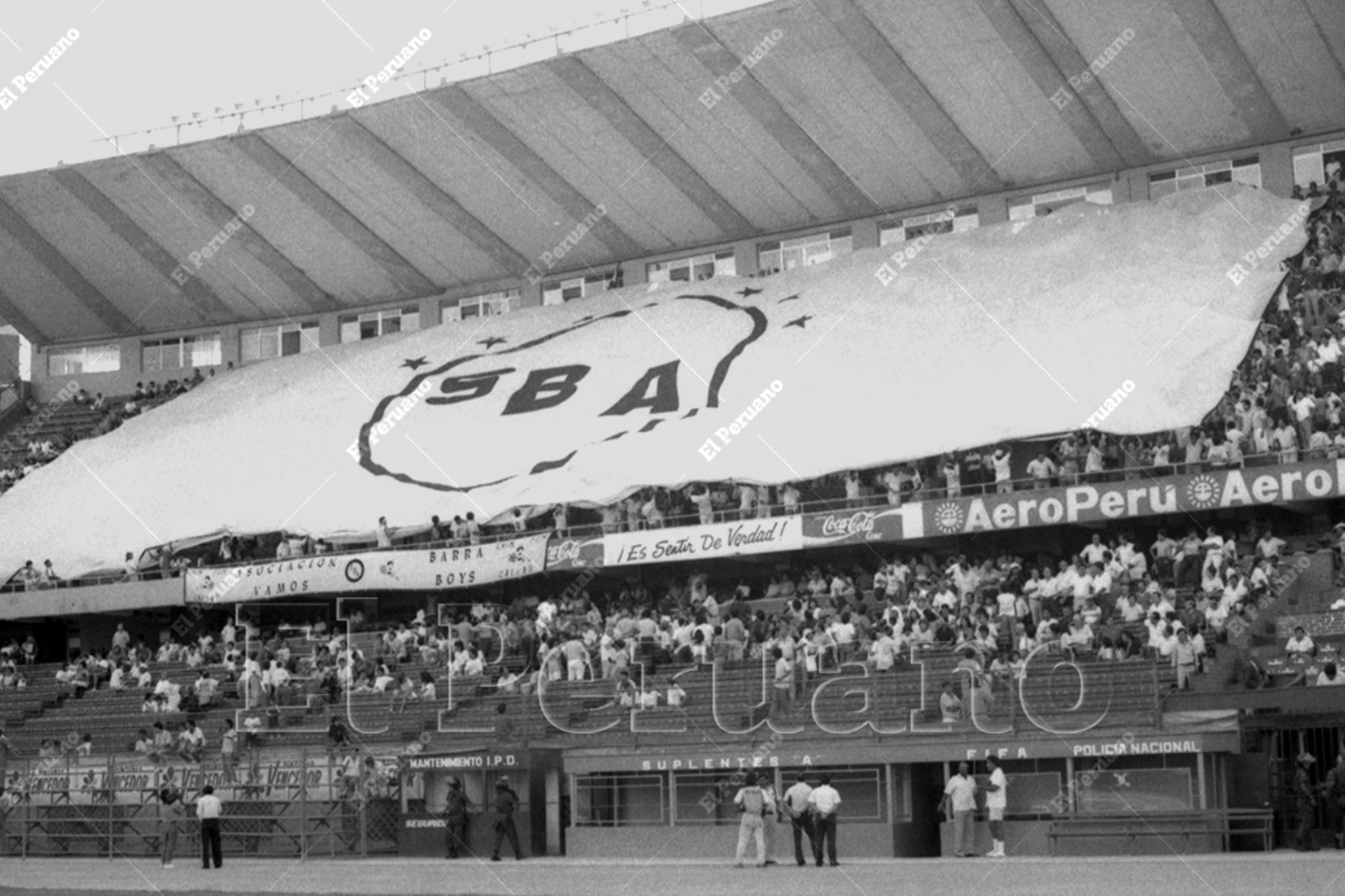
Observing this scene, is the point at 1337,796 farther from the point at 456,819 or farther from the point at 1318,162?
the point at 1318,162

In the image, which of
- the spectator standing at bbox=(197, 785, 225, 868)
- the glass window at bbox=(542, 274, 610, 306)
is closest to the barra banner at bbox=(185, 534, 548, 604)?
the glass window at bbox=(542, 274, 610, 306)

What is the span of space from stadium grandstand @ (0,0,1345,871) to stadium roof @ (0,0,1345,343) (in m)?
0.16

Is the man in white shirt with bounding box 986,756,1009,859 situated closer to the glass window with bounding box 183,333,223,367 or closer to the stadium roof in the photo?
the stadium roof

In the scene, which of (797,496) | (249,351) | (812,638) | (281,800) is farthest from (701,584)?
(249,351)

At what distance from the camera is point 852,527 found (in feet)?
143

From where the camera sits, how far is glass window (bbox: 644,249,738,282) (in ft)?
194

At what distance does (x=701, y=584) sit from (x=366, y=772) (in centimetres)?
1147

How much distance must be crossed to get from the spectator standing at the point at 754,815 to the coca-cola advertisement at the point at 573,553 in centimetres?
1741

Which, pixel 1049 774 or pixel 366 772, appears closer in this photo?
pixel 1049 774

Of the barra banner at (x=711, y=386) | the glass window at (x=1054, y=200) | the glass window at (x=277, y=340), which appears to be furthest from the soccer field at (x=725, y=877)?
the glass window at (x=277, y=340)

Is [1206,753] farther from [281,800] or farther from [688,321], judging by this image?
[688,321]

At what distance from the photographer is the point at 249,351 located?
226 ft

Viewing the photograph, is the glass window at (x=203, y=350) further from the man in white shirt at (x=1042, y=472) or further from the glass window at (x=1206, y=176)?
the man in white shirt at (x=1042, y=472)

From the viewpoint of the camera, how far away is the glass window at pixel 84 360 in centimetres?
7194
